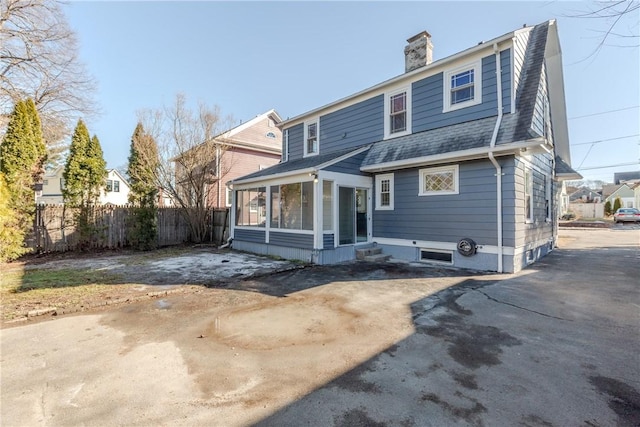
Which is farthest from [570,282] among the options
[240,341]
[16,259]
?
[16,259]

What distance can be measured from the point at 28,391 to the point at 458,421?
11.9 feet

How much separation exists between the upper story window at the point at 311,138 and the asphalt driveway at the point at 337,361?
8207mm

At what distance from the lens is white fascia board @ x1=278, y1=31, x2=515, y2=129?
749cm

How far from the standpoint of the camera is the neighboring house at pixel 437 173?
7.10 metres

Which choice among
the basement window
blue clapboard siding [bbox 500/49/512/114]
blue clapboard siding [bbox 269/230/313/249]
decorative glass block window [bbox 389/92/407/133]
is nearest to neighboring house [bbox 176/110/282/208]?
blue clapboard siding [bbox 269/230/313/249]

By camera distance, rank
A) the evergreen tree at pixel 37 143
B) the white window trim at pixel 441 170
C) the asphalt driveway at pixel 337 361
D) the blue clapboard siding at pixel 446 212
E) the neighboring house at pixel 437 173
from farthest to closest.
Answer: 1. the evergreen tree at pixel 37 143
2. the white window trim at pixel 441 170
3. the blue clapboard siding at pixel 446 212
4. the neighboring house at pixel 437 173
5. the asphalt driveway at pixel 337 361

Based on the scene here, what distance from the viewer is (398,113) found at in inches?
378

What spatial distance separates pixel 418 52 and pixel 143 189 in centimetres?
1157

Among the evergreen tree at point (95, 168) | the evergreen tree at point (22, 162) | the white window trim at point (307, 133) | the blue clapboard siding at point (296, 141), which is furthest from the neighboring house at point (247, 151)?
the evergreen tree at point (22, 162)

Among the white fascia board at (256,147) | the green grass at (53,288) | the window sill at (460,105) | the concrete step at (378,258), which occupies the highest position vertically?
the white fascia board at (256,147)

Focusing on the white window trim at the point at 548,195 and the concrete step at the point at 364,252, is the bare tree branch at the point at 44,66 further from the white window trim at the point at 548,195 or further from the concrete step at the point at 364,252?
the white window trim at the point at 548,195

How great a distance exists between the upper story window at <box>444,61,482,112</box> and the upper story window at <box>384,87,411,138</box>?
1.22m

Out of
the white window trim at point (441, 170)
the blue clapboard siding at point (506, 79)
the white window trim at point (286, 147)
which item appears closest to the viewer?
the blue clapboard siding at point (506, 79)

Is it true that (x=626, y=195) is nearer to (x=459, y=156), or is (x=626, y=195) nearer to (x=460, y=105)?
(x=460, y=105)
